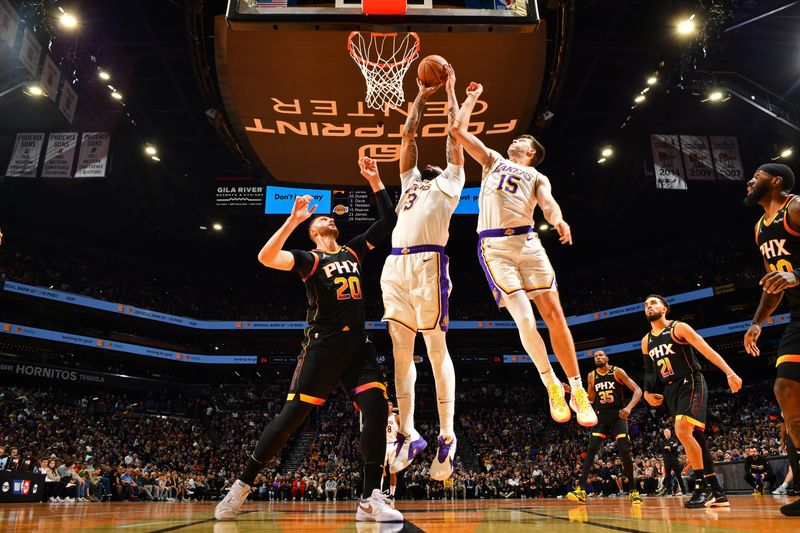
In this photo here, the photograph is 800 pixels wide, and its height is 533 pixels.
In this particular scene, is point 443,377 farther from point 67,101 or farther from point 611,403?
point 67,101

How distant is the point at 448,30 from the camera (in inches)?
293

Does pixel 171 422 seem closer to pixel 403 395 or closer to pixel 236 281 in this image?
pixel 236 281

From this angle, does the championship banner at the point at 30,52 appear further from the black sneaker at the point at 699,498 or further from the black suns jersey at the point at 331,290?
the black sneaker at the point at 699,498

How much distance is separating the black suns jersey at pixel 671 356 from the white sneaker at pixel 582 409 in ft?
7.87

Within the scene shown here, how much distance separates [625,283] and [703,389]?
27.7 metres

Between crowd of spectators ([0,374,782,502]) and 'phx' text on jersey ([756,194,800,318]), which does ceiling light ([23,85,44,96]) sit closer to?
crowd of spectators ([0,374,782,502])

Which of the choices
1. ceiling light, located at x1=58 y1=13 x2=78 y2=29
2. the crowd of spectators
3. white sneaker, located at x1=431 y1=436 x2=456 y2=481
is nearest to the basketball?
white sneaker, located at x1=431 y1=436 x2=456 y2=481

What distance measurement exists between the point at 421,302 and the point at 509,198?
1.23 m

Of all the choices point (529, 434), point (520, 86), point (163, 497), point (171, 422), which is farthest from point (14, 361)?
point (520, 86)

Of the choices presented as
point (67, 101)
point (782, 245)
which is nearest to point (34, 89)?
point (67, 101)

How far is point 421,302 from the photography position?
4797mm

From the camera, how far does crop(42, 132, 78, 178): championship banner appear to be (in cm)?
1848

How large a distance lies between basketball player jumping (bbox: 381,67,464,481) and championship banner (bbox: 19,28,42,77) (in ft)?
42.7

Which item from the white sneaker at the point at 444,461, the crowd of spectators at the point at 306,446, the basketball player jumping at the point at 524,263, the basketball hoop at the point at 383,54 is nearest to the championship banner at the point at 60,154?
the crowd of spectators at the point at 306,446
